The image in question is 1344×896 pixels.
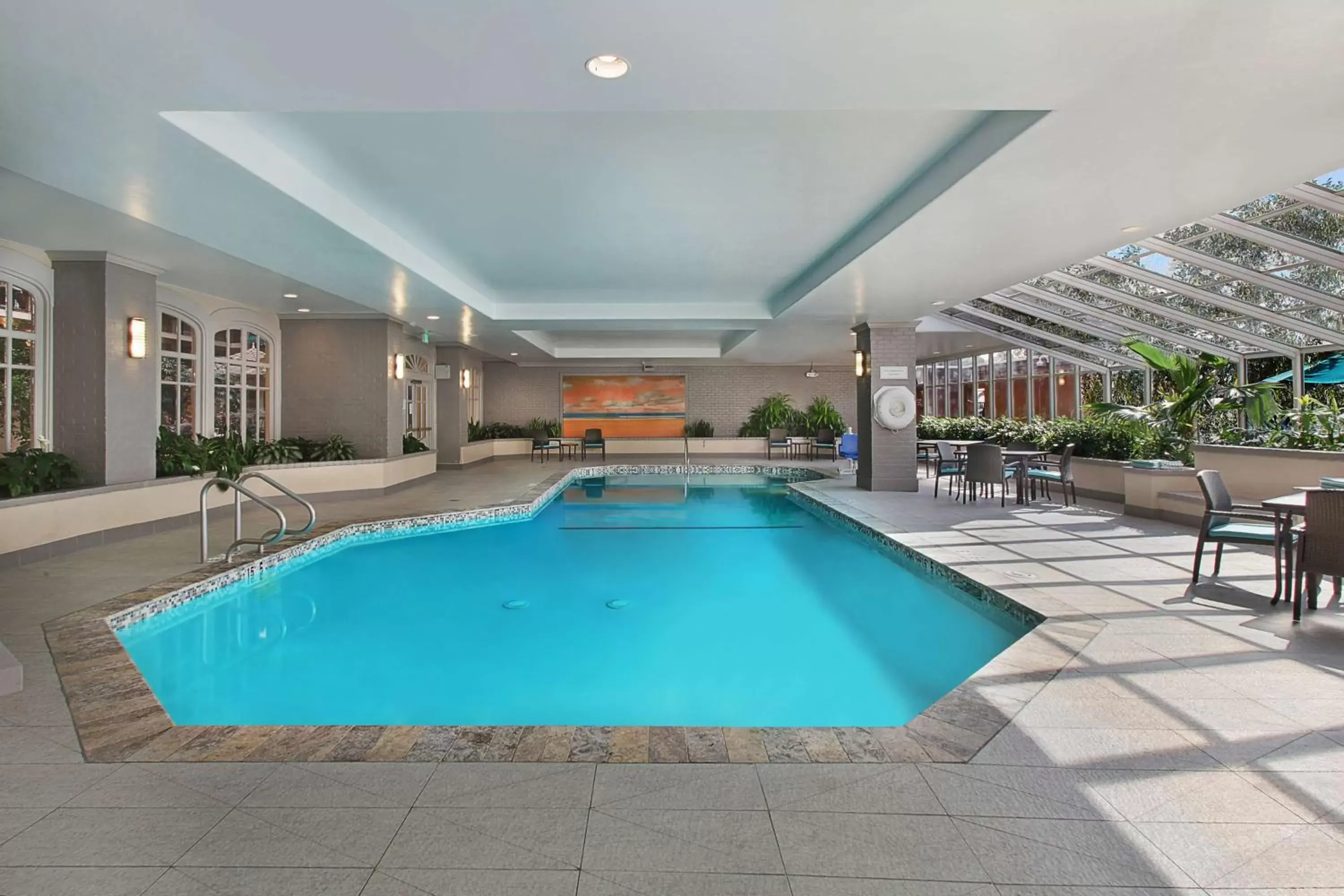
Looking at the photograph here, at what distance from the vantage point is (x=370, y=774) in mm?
2529

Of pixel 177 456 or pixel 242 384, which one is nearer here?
pixel 177 456

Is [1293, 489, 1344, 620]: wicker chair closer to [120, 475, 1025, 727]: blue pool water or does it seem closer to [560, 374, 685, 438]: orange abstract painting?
[120, 475, 1025, 727]: blue pool water

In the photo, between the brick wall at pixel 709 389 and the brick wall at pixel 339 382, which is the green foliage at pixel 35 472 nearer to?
the brick wall at pixel 339 382

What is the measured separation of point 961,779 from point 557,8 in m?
3.13

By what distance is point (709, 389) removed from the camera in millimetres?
20812

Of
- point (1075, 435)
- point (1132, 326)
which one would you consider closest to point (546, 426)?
point (1075, 435)

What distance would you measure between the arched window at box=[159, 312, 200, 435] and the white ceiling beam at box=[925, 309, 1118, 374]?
12110mm

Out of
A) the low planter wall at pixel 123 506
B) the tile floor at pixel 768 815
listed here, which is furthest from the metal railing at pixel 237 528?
the tile floor at pixel 768 815

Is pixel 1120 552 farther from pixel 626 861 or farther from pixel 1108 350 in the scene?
pixel 1108 350

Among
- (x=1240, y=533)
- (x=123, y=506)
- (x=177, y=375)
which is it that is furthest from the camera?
(x=177, y=375)

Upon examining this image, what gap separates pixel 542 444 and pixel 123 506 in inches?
435

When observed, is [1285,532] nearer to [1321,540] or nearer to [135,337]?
[1321,540]

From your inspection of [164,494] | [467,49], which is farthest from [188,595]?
A: [467,49]

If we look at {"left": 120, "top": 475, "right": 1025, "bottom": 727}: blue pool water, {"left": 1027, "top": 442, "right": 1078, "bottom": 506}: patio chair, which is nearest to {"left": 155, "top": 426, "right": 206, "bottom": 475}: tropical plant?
{"left": 120, "top": 475, "right": 1025, "bottom": 727}: blue pool water
